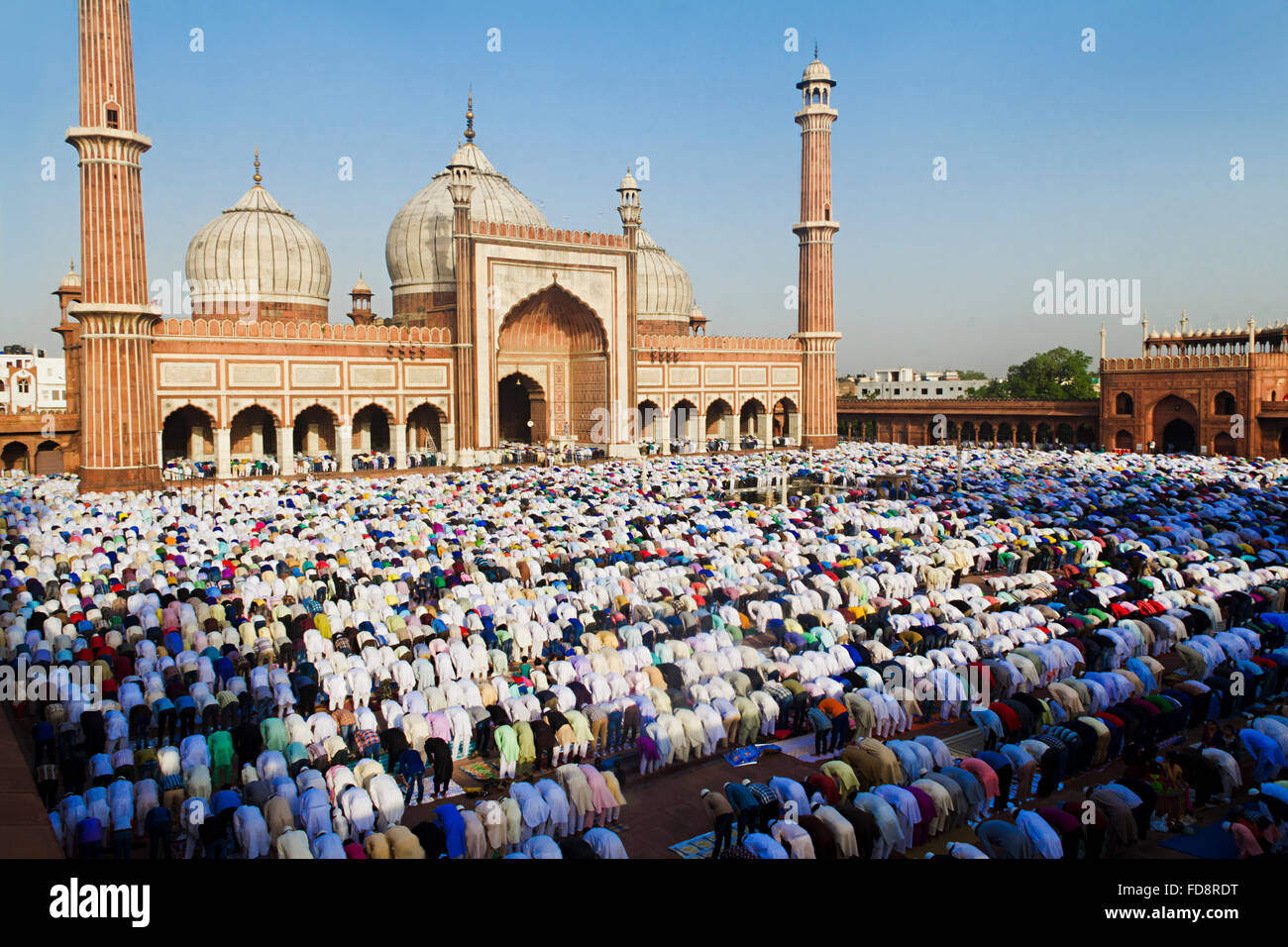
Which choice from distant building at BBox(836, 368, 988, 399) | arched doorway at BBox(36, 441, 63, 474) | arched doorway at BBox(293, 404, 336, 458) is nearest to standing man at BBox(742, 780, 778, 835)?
arched doorway at BBox(293, 404, 336, 458)

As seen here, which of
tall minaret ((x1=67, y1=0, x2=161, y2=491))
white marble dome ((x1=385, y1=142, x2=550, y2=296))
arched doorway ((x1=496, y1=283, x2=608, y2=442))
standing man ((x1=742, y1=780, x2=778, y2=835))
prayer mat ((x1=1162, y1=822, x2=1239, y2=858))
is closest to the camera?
standing man ((x1=742, y1=780, x2=778, y2=835))

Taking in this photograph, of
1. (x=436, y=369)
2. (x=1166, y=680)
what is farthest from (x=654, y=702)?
(x=436, y=369)

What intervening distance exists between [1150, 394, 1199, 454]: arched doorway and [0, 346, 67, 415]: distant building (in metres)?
58.0

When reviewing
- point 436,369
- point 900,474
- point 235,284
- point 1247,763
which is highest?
point 235,284

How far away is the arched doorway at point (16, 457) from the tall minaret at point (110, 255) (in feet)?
30.6

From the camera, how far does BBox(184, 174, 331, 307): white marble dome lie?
39.1m

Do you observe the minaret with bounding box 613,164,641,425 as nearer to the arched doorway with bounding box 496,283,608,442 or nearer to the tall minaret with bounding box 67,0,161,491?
the arched doorway with bounding box 496,283,608,442

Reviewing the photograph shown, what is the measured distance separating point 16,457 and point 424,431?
1506 centimetres

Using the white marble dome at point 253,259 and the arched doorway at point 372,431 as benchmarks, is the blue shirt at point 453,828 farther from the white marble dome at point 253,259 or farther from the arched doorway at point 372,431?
the white marble dome at point 253,259

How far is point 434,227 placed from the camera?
43.2 metres

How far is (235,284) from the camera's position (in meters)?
39.1

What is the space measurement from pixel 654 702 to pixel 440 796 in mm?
2517
